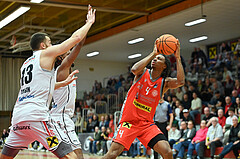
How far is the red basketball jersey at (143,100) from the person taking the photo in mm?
5270

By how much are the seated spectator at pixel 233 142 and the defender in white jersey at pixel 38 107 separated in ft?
24.6

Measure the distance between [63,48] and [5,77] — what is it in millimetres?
23287

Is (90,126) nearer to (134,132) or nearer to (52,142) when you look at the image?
(134,132)

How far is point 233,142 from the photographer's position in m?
10.8

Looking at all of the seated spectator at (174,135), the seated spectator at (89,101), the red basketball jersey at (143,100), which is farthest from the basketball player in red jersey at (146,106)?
the seated spectator at (89,101)

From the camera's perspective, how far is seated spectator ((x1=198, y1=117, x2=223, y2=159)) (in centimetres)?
1115

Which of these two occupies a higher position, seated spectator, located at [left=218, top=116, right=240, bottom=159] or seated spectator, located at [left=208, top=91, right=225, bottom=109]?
seated spectator, located at [left=208, top=91, right=225, bottom=109]

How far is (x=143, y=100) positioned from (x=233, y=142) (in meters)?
6.30

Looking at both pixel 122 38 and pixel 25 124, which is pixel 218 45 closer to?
pixel 122 38

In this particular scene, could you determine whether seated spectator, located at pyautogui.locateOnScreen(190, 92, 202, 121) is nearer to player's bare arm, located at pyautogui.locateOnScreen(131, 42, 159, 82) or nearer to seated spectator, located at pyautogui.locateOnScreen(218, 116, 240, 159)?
seated spectator, located at pyautogui.locateOnScreen(218, 116, 240, 159)

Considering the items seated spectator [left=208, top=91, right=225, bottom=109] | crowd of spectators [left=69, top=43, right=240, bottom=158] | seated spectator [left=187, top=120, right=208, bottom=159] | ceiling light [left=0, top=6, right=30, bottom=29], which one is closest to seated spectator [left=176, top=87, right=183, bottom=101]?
crowd of spectators [left=69, top=43, right=240, bottom=158]

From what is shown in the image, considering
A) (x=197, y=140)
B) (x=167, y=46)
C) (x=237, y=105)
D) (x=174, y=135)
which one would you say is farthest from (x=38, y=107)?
(x=237, y=105)

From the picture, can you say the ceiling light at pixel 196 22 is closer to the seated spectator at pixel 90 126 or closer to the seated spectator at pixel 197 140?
the seated spectator at pixel 197 140

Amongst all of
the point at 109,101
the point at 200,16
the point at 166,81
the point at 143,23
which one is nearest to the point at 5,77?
the point at 109,101
